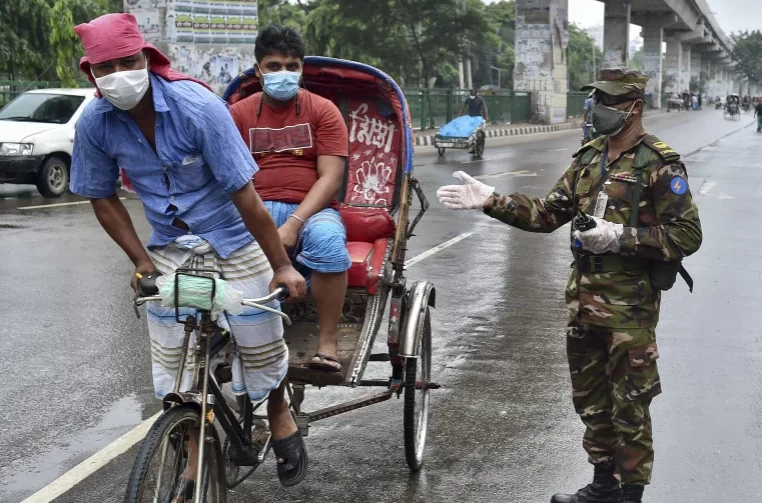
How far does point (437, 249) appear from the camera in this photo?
10.6 meters

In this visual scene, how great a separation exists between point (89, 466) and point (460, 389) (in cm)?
218

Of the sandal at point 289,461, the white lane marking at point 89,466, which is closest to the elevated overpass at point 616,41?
the white lane marking at point 89,466

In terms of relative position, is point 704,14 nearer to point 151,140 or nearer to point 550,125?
point 550,125

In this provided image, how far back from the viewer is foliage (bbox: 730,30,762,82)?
A: 149750 millimetres

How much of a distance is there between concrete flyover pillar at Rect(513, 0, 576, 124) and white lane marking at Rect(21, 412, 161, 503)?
3846 centimetres

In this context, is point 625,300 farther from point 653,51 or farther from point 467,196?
point 653,51

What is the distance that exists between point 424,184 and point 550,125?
26.9m

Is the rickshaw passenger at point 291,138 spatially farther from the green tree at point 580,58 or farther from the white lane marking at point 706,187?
the green tree at point 580,58

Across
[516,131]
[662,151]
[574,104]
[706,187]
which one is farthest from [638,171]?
[574,104]

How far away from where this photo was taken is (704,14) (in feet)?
257

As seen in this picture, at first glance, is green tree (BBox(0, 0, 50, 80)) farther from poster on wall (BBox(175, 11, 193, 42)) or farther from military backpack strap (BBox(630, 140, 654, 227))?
military backpack strap (BBox(630, 140, 654, 227))

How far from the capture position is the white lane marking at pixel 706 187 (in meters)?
17.3

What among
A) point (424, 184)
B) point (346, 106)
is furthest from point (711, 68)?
point (346, 106)

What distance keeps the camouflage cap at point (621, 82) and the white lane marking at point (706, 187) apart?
1393cm
